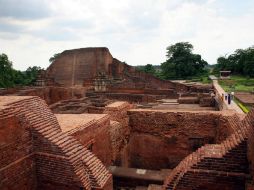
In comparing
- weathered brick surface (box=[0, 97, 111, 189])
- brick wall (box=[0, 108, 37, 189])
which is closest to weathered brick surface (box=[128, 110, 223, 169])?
weathered brick surface (box=[0, 97, 111, 189])

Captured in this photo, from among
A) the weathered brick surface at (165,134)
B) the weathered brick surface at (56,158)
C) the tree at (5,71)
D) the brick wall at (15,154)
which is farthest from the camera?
the tree at (5,71)

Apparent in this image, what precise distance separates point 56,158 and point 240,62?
3961 centimetres

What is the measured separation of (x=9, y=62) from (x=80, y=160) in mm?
34654

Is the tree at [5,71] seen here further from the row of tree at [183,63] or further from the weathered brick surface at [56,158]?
the weathered brick surface at [56,158]

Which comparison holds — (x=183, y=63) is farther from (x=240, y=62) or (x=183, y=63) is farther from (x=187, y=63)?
(x=240, y=62)

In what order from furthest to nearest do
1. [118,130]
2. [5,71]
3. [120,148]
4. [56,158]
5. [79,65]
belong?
[79,65] → [5,71] → [120,148] → [118,130] → [56,158]

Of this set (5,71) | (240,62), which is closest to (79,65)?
(5,71)

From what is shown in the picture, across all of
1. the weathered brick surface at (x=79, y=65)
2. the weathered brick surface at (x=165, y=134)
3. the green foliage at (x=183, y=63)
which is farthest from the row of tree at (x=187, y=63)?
the weathered brick surface at (x=165, y=134)

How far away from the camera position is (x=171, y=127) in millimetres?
9312

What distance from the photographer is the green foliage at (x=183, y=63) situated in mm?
42094

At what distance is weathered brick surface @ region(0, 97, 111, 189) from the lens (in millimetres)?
4566

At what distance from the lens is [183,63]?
4188 centimetres

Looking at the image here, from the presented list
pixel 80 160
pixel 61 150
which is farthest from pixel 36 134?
pixel 80 160

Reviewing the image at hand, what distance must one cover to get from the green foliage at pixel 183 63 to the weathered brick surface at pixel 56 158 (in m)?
38.7
